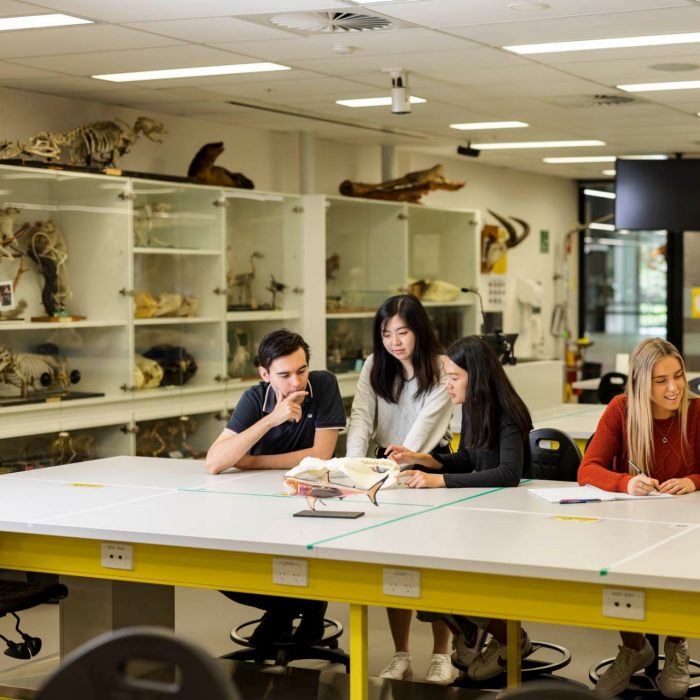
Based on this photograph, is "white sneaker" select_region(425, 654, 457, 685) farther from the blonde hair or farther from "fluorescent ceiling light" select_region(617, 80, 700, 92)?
"fluorescent ceiling light" select_region(617, 80, 700, 92)

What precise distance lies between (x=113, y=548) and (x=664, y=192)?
5.76 meters

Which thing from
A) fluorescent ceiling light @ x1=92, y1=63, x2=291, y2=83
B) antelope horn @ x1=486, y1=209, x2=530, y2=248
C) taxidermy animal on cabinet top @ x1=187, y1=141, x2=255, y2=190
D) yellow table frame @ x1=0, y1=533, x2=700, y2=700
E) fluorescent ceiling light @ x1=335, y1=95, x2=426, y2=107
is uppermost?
fluorescent ceiling light @ x1=335, y1=95, x2=426, y2=107

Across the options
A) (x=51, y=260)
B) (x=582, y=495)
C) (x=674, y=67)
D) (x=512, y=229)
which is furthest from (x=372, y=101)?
(x=512, y=229)

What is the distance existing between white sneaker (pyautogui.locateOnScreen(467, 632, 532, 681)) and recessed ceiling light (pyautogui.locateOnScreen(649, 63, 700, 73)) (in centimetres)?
318

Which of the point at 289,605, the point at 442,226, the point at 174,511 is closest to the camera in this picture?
the point at 174,511

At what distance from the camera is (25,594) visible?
3.85 m

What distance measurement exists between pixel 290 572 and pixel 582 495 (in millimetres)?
1057

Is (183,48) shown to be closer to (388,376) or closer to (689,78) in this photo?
(388,376)

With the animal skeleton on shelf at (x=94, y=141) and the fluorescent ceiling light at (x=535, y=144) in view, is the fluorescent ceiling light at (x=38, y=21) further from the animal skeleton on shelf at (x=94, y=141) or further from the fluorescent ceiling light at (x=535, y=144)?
the fluorescent ceiling light at (x=535, y=144)

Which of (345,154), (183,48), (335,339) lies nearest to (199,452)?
(335,339)

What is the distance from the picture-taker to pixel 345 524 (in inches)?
135

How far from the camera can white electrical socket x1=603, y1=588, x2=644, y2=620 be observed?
2818mm

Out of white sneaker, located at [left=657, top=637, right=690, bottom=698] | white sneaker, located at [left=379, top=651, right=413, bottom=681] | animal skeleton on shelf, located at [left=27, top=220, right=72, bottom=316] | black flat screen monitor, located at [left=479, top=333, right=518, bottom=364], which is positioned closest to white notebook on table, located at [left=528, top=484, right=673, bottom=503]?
white sneaker, located at [left=657, top=637, right=690, bottom=698]

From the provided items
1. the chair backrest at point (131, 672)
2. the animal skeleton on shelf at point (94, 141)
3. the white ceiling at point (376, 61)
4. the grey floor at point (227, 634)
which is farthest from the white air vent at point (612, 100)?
the chair backrest at point (131, 672)
